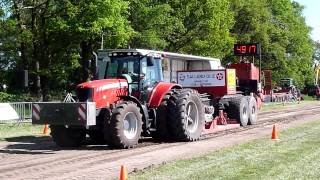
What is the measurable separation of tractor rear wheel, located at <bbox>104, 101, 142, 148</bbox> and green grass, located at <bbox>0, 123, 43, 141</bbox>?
5.11 meters

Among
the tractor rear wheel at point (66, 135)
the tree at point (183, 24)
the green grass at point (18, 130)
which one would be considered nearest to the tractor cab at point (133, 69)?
the tractor rear wheel at point (66, 135)

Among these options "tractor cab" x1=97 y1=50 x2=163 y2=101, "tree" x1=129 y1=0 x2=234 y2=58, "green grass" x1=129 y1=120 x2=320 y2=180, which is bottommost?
"green grass" x1=129 y1=120 x2=320 y2=180

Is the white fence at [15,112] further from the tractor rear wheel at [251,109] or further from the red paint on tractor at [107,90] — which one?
the red paint on tractor at [107,90]

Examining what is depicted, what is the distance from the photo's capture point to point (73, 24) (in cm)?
3619

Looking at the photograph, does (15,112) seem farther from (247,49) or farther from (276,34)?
(276,34)

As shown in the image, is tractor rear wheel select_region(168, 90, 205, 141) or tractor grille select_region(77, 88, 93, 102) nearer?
tractor grille select_region(77, 88, 93, 102)

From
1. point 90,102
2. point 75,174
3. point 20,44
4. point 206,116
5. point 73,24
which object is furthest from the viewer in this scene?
point 20,44

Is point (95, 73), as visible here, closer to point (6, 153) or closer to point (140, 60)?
point (140, 60)

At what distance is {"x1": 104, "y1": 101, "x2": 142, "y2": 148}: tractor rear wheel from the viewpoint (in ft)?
49.3

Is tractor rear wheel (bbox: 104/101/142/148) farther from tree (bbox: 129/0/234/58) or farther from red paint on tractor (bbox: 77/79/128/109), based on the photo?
tree (bbox: 129/0/234/58)

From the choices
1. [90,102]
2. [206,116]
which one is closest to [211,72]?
[206,116]

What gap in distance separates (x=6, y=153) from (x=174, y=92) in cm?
531

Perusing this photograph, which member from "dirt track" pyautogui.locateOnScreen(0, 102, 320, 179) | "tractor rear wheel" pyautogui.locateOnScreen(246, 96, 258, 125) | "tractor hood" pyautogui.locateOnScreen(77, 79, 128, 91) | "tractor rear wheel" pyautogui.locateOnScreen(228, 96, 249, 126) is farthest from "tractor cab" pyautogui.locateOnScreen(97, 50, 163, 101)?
"tractor rear wheel" pyautogui.locateOnScreen(246, 96, 258, 125)

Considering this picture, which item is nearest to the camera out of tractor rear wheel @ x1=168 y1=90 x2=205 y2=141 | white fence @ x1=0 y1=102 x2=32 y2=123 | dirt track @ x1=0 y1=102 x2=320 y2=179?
dirt track @ x1=0 y1=102 x2=320 y2=179
